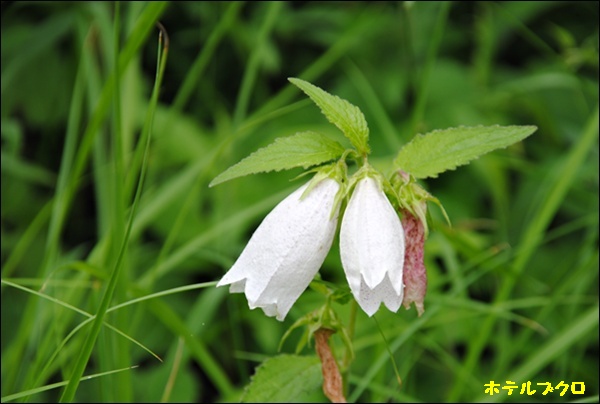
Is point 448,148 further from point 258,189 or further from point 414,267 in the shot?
point 258,189

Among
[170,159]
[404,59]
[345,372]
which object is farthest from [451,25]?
[345,372]

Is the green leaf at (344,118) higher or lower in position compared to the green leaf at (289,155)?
higher

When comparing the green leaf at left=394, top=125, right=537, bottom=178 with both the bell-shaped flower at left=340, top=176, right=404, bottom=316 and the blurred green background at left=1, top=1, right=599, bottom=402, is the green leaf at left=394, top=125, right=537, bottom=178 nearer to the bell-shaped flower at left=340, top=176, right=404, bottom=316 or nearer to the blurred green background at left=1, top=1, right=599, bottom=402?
the bell-shaped flower at left=340, top=176, right=404, bottom=316

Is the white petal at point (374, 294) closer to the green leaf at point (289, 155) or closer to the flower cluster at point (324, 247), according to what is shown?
the flower cluster at point (324, 247)

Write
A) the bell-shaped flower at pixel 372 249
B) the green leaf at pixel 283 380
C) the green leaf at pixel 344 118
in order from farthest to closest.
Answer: the green leaf at pixel 283 380 → the green leaf at pixel 344 118 → the bell-shaped flower at pixel 372 249

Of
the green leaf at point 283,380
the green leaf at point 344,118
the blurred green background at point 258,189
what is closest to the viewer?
the green leaf at point 344,118

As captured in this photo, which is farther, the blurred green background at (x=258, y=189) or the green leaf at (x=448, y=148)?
the blurred green background at (x=258, y=189)

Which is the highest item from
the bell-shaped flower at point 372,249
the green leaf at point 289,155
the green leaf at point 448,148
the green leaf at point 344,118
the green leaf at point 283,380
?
the green leaf at point 344,118

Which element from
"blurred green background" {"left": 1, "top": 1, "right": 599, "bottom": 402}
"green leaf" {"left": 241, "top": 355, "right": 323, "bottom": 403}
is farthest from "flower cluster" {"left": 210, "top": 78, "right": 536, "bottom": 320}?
"blurred green background" {"left": 1, "top": 1, "right": 599, "bottom": 402}

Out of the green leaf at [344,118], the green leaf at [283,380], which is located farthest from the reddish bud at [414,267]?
the green leaf at [283,380]
